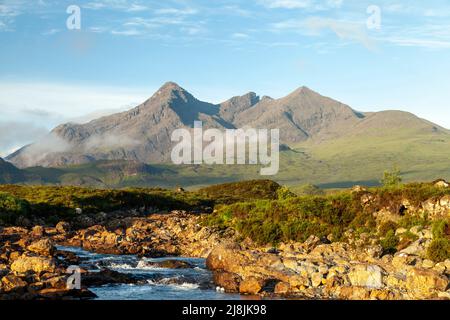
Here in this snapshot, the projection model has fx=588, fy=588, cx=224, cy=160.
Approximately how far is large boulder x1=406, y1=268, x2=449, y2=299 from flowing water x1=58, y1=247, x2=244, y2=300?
10976mm

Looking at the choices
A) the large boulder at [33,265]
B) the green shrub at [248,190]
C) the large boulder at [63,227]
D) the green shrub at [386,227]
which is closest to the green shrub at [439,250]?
the green shrub at [386,227]

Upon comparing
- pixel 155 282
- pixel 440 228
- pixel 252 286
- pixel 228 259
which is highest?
pixel 440 228

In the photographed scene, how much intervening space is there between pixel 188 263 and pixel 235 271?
900cm

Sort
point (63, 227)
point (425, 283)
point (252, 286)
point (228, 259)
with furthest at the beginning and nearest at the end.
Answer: point (63, 227)
point (228, 259)
point (252, 286)
point (425, 283)

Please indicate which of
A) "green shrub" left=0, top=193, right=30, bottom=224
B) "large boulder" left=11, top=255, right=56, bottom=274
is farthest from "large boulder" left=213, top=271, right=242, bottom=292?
"green shrub" left=0, top=193, right=30, bottom=224

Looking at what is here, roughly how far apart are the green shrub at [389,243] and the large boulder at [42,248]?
29.4m

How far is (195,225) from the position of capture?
75562mm

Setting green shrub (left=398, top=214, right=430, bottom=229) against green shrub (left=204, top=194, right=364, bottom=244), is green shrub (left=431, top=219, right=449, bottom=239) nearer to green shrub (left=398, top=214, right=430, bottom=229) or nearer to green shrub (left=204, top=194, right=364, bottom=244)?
green shrub (left=398, top=214, right=430, bottom=229)

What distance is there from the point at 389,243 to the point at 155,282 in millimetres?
21556

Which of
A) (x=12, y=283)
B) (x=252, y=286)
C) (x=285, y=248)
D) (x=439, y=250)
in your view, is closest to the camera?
(x=12, y=283)

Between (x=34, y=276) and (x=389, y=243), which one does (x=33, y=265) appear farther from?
(x=389, y=243)

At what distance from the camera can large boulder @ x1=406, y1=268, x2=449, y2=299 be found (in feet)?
120

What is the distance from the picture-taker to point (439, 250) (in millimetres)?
45812

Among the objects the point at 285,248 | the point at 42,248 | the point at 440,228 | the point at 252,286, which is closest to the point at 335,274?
the point at 252,286
